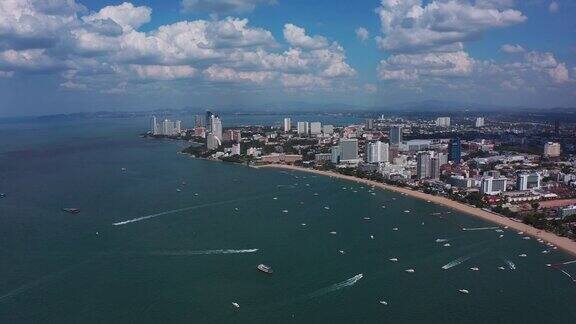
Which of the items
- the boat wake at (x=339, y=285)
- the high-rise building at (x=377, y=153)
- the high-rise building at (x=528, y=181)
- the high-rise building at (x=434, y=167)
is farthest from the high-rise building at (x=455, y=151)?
the boat wake at (x=339, y=285)

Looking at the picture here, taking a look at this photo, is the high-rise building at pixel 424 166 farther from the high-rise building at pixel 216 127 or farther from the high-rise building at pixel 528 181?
the high-rise building at pixel 216 127

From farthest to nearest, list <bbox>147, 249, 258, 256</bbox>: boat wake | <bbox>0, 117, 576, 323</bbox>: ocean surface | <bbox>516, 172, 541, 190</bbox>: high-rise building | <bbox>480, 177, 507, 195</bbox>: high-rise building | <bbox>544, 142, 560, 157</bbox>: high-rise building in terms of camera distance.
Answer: <bbox>544, 142, 560, 157</bbox>: high-rise building → <bbox>516, 172, 541, 190</bbox>: high-rise building → <bbox>480, 177, 507, 195</bbox>: high-rise building → <bbox>147, 249, 258, 256</bbox>: boat wake → <bbox>0, 117, 576, 323</bbox>: ocean surface

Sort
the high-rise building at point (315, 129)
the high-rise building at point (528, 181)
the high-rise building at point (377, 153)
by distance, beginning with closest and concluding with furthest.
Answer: the high-rise building at point (528, 181)
the high-rise building at point (377, 153)
the high-rise building at point (315, 129)

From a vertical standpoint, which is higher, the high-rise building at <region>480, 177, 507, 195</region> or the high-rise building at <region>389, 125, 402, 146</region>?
the high-rise building at <region>389, 125, 402, 146</region>

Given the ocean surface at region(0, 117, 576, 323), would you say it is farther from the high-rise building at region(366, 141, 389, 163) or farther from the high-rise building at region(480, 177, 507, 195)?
the high-rise building at region(366, 141, 389, 163)

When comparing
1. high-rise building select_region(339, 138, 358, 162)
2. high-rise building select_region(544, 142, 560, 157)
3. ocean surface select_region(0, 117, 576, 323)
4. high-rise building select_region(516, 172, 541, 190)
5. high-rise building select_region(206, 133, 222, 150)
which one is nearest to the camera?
ocean surface select_region(0, 117, 576, 323)

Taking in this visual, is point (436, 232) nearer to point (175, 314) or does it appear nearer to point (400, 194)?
point (400, 194)

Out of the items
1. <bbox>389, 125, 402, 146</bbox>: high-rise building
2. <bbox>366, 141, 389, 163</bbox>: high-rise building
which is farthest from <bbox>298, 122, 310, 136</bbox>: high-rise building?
<bbox>366, 141, 389, 163</bbox>: high-rise building
